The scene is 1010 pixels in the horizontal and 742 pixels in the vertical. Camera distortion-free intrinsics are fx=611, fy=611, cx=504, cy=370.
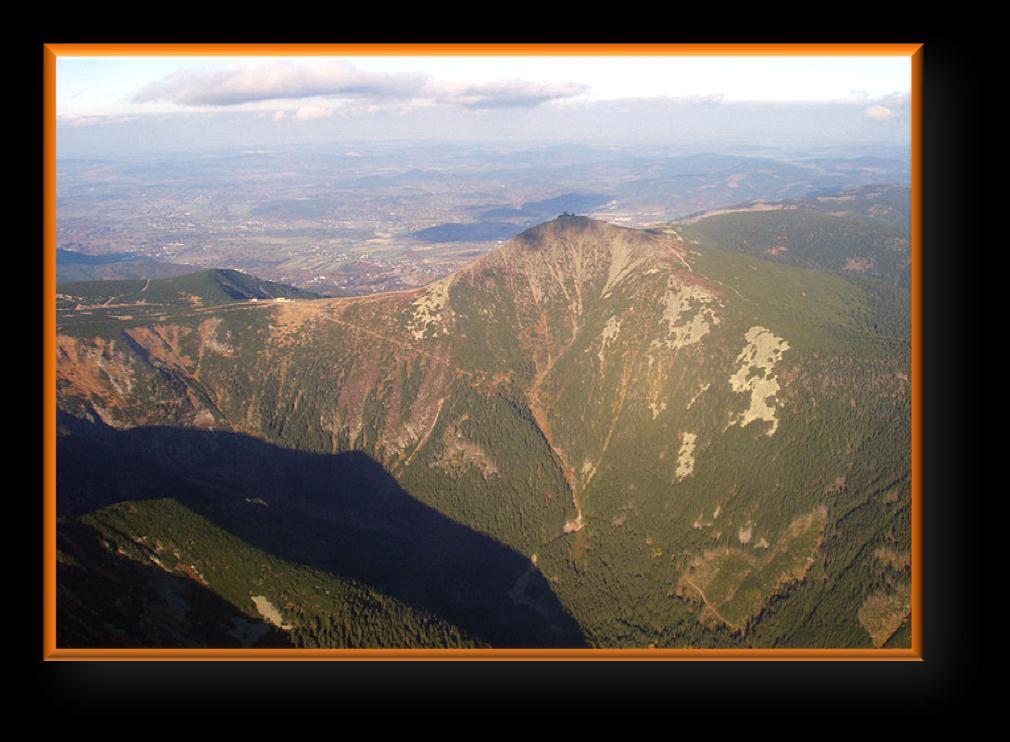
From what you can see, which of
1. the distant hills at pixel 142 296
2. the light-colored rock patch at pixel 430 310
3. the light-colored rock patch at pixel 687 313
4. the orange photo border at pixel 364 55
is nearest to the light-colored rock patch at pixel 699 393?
the light-colored rock patch at pixel 687 313

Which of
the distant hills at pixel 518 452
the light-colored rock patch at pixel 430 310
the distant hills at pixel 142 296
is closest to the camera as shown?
the distant hills at pixel 518 452

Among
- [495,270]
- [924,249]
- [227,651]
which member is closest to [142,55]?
[227,651]

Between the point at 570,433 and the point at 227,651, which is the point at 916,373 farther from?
the point at 570,433

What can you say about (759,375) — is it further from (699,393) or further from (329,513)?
(329,513)

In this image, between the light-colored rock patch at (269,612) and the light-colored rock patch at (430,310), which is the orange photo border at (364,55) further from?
the light-colored rock patch at (430,310)

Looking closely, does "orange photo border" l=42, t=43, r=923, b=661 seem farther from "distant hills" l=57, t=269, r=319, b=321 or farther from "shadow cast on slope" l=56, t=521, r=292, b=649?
"distant hills" l=57, t=269, r=319, b=321
